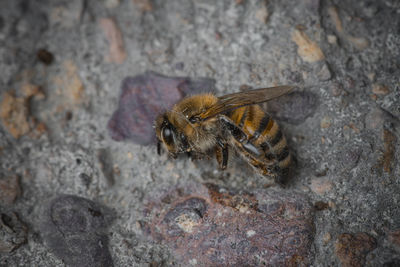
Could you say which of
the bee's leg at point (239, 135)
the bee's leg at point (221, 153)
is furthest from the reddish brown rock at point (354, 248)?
the bee's leg at point (221, 153)

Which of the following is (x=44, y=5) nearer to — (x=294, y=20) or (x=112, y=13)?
(x=112, y=13)

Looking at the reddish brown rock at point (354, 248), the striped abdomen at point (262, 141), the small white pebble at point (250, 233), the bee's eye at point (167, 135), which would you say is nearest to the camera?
the reddish brown rock at point (354, 248)

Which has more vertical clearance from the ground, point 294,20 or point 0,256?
point 294,20

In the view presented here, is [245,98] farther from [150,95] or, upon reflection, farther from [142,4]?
[142,4]

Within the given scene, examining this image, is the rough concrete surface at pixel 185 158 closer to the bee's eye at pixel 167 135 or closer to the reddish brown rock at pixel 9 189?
the reddish brown rock at pixel 9 189

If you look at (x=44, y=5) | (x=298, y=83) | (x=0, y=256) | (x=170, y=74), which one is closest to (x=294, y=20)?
(x=298, y=83)

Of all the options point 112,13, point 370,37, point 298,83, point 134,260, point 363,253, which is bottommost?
point 134,260
